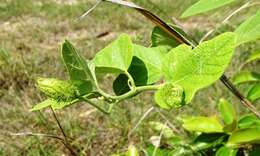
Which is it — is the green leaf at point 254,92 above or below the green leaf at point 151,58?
below

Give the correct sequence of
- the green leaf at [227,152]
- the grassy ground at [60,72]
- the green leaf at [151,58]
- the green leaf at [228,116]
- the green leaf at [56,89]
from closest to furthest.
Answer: the green leaf at [56,89] → the green leaf at [151,58] → the green leaf at [227,152] → the green leaf at [228,116] → the grassy ground at [60,72]

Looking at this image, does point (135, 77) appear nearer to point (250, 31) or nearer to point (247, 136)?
point (250, 31)

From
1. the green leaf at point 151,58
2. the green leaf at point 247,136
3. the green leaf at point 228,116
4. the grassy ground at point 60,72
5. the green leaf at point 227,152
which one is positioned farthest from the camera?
the grassy ground at point 60,72

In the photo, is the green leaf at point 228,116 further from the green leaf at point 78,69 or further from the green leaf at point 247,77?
the green leaf at point 78,69

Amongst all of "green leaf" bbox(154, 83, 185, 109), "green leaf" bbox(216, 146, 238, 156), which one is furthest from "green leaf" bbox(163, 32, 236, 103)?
"green leaf" bbox(216, 146, 238, 156)

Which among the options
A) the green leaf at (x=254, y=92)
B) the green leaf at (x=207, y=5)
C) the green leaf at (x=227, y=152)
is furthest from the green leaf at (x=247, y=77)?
the green leaf at (x=207, y=5)

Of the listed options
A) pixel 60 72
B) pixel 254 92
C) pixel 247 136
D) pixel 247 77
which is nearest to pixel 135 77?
pixel 247 136

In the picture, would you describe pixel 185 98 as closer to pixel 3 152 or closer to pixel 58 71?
pixel 3 152

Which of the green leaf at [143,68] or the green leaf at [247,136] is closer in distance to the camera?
the green leaf at [143,68]
